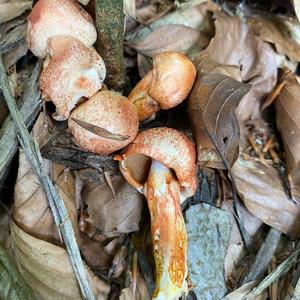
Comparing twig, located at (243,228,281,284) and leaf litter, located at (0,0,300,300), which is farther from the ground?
leaf litter, located at (0,0,300,300)

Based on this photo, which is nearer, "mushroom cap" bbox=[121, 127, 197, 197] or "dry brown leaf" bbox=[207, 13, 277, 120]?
"mushroom cap" bbox=[121, 127, 197, 197]

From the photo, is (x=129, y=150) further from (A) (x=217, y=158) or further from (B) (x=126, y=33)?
(B) (x=126, y=33)

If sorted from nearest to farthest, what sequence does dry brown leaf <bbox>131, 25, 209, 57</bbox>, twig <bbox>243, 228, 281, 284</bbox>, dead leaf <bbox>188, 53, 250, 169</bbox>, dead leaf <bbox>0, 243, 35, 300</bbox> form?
dead leaf <bbox>0, 243, 35, 300</bbox>, dead leaf <bbox>188, 53, 250, 169</bbox>, twig <bbox>243, 228, 281, 284</bbox>, dry brown leaf <bbox>131, 25, 209, 57</bbox>

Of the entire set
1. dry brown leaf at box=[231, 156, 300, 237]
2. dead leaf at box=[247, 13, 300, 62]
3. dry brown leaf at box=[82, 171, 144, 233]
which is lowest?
dry brown leaf at box=[231, 156, 300, 237]

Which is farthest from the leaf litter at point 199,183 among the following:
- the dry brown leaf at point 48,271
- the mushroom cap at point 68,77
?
the mushroom cap at point 68,77

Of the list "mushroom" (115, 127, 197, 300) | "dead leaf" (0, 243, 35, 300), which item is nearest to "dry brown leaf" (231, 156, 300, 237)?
"mushroom" (115, 127, 197, 300)

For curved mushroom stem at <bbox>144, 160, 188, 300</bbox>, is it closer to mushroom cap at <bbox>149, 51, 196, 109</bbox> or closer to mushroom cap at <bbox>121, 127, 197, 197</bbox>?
mushroom cap at <bbox>121, 127, 197, 197</bbox>

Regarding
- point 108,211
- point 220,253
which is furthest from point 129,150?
point 220,253

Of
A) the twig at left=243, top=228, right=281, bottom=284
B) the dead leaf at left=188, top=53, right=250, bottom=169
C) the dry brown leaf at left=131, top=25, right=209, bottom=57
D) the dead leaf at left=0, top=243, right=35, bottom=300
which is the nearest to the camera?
the dead leaf at left=0, top=243, right=35, bottom=300
